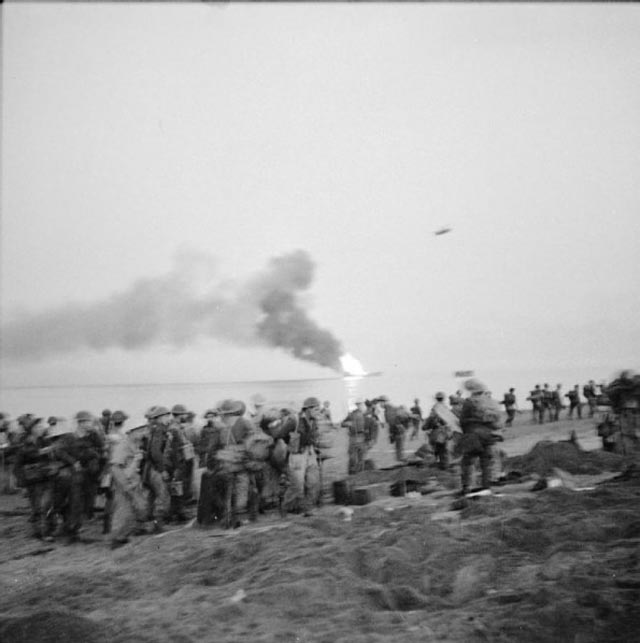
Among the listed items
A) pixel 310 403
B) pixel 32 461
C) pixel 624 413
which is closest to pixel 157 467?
pixel 32 461

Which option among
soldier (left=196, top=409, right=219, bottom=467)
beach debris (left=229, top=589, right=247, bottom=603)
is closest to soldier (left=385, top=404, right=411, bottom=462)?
soldier (left=196, top=409, right=219, bottom=467)

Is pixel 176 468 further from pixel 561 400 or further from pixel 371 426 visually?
pixel 561 400

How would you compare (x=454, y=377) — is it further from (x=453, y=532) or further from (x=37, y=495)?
(x=37, y=495)

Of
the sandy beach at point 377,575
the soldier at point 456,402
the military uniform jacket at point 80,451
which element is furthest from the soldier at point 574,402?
the military uniform jacket at point 80,451

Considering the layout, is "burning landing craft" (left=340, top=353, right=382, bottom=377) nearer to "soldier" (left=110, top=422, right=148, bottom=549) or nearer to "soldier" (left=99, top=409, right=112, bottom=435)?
"soldier" (left=110, top=422, right=148, bottom=549)

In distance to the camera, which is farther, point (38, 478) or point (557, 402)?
point (38, 478)

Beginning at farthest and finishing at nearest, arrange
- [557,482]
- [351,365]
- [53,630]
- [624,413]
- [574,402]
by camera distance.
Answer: [351,365] < [574,402] < [557,482] < [624,413] < [53,630]

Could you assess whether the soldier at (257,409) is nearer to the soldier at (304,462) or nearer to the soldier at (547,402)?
the soldier at (304,462)
